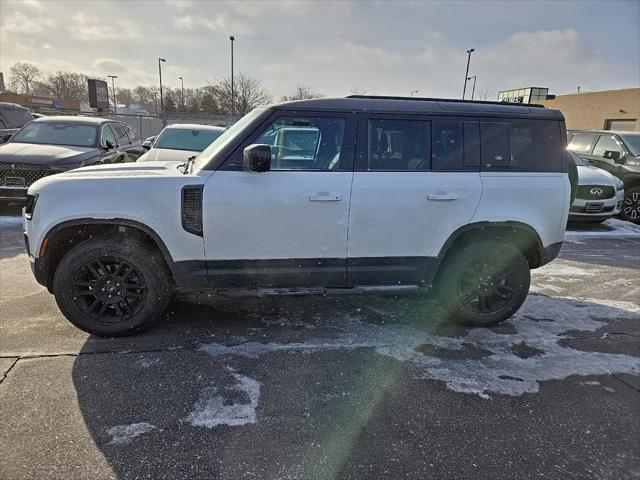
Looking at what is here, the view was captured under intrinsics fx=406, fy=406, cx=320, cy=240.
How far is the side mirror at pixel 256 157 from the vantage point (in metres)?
3.12

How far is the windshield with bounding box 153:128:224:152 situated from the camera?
877 centimetres

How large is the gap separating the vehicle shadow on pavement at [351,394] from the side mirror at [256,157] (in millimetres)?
1505

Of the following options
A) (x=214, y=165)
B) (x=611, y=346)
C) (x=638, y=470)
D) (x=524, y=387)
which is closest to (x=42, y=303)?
(x=214, y=165)

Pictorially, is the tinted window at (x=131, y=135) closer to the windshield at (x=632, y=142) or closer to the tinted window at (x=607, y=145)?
the tinted window at (x=607, y=145)

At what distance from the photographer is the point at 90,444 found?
90.8 inches

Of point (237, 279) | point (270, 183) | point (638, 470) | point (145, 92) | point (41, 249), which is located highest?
point (145, 92)

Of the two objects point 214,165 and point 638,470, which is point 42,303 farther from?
point 638,470

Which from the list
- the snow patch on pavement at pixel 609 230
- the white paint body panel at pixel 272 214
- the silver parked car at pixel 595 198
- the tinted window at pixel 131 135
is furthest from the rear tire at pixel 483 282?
the tinted window at pixel 131 135

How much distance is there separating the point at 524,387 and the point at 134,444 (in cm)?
269

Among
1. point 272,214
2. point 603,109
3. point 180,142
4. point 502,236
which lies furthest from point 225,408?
point 603,109

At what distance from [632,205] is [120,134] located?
40.4ft

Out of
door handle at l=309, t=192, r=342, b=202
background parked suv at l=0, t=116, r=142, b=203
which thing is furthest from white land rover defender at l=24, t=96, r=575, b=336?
background parked suv at l=0, t=116, r=142, b=203

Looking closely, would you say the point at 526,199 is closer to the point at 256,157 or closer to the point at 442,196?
the point at 442,196

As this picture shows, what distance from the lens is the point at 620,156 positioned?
31.7ft
